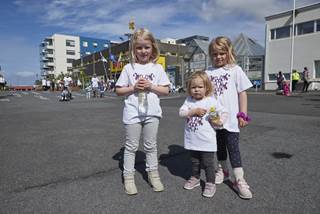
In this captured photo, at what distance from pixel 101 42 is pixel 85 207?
293 ft

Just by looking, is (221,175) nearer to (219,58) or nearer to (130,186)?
(130,186)

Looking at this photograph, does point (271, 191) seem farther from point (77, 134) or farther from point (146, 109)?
point (77, 134)

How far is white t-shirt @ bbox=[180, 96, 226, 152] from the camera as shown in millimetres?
2598

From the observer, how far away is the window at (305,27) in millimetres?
21906

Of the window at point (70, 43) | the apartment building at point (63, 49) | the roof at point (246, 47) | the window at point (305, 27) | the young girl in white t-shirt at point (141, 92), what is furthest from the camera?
the window at point (70, 43)

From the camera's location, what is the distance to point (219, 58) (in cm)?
268

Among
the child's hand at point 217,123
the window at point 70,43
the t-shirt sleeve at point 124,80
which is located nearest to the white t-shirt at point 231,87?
the child's hand at point 217,123

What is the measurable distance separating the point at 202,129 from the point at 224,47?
0.87 metres

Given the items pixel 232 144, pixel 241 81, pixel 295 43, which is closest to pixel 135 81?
pixel 241 81

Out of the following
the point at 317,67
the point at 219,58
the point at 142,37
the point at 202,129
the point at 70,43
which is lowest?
the point at 202,129

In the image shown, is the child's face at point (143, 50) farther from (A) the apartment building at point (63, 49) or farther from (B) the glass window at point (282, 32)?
(A) the apartment building at point (63, 49)

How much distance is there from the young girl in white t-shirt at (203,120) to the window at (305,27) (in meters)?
23.8

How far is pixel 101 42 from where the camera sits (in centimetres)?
8675

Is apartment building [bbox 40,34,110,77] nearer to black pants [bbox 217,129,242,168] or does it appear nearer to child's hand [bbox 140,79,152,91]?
child's hand [bbox 140,79,152,91]
